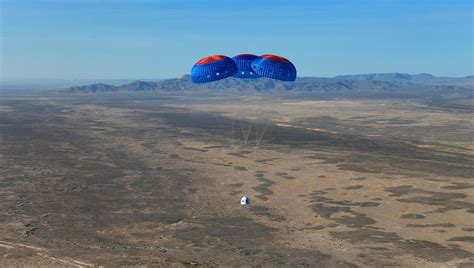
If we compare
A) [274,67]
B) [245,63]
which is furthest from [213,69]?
[274,67]

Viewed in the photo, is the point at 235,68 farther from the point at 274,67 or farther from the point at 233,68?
the point at 274,67

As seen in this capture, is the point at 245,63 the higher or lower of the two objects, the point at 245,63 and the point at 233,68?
the higher

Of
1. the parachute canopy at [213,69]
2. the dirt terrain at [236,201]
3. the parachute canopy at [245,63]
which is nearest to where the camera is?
the dirt terrain at [236,201]

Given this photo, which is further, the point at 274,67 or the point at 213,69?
the point at 274,67

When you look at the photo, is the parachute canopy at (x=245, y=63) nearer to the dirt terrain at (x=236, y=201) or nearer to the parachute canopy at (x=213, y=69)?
the parachute canopy at (x=213, y=69)

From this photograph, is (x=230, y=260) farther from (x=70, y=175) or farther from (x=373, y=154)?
(x=373, y=154)

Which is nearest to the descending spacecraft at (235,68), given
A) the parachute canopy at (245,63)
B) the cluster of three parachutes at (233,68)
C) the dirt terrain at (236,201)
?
the cluster of three parachutes at (233,68)

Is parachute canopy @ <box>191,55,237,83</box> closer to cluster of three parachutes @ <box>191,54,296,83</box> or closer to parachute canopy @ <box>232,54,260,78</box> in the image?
cluster of three parachutes @ <box>191,54,296,83</box>

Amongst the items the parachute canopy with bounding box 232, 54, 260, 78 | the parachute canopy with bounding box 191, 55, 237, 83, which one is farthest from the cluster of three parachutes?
the parachute canopy with bounding box 232, 54, 260, 78
